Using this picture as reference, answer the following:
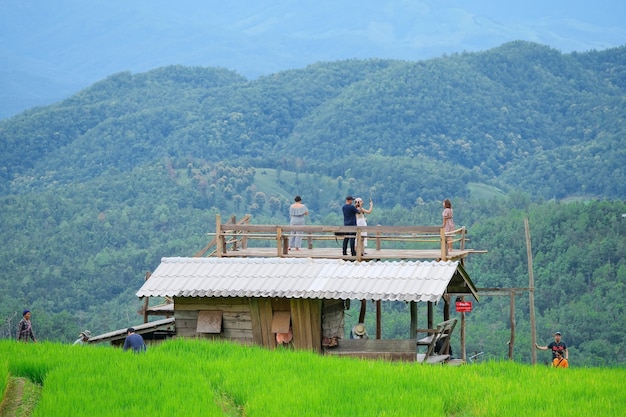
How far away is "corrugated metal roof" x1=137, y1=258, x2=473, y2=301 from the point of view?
24.1 m

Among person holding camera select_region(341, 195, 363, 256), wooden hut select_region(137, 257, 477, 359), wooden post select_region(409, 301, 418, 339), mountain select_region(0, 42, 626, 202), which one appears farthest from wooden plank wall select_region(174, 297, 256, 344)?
mountain select_region(0, 42, 626, 202)

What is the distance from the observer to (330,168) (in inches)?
5335

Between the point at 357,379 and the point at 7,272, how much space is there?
3159 inches

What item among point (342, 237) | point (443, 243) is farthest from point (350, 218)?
point (443, 243)

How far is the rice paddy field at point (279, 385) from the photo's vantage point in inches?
675

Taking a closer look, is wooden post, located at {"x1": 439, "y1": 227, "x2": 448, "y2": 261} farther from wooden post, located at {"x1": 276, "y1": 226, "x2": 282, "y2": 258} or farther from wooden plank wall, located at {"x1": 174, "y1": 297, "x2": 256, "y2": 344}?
wooden plank wall, located at {"x1": 174, "y1": 297, "x2": 256, "y2": 344}

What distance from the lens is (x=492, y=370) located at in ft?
68.9

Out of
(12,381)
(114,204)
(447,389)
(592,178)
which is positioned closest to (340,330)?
(447,389)

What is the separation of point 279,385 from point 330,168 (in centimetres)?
11710

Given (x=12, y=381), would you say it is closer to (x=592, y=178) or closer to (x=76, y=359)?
(x=76, y=359)

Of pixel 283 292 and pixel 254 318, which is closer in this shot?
pixel 283 292

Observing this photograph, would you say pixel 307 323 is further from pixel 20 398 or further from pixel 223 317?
pixel 20 398

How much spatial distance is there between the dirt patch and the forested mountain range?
152ft

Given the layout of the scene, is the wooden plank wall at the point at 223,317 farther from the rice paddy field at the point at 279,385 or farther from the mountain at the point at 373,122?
the mountain at the point at 373,122
